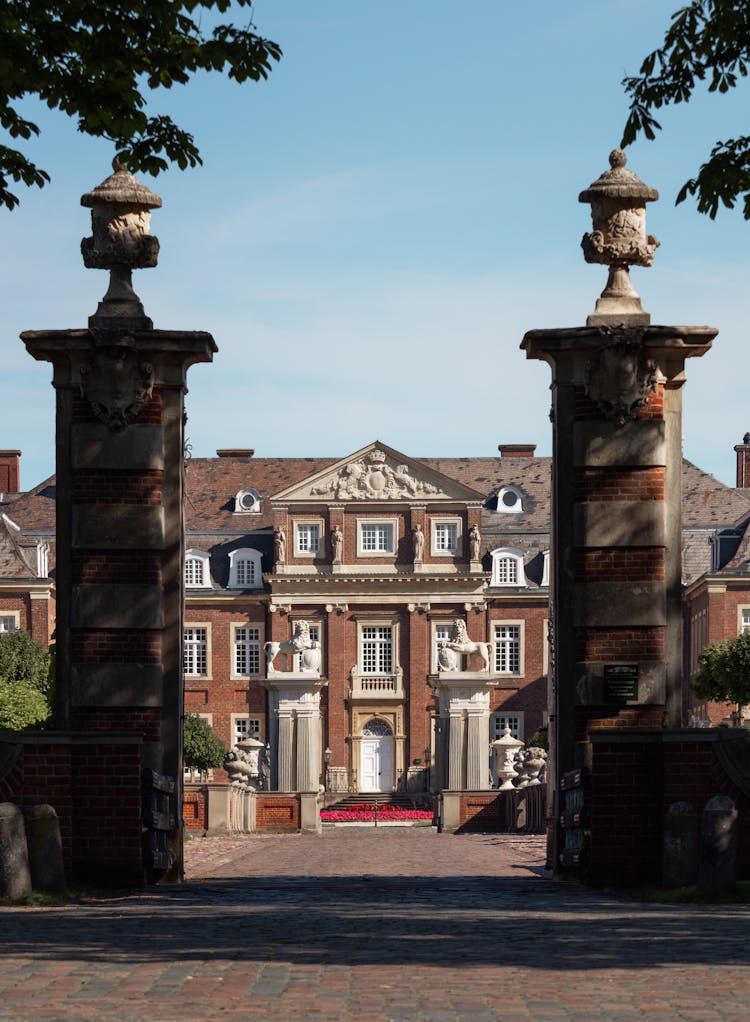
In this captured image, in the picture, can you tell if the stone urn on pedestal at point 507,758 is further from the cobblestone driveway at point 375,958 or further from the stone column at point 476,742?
the cobblestone driveway at point 375,958

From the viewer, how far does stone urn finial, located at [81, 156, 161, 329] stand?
15383mm

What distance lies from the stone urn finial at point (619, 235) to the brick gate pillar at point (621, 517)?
0.83ft

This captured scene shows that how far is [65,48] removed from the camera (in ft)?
38.0

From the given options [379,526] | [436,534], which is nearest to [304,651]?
[379,526]

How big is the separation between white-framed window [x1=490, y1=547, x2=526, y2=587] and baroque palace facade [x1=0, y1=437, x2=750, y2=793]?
54 mm

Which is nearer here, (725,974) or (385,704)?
(725,974)

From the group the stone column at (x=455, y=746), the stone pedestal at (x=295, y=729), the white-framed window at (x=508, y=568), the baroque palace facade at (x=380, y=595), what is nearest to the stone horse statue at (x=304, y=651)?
the stone pedestal at (x=295, y=729)

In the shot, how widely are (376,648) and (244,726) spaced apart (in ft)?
19.3

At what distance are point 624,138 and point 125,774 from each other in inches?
230

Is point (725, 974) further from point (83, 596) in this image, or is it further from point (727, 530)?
point (727, 530)

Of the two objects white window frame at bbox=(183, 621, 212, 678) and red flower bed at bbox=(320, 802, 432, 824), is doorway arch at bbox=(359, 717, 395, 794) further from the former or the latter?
red flower bed at bbox=(320, 802, 432, 824)

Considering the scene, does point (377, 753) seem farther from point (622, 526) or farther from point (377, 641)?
point (622, 526)

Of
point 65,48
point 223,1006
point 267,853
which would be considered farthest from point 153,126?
point 267,853

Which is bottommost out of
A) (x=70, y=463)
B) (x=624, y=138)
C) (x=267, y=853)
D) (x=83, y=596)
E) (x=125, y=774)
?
(x=267, y=853)
